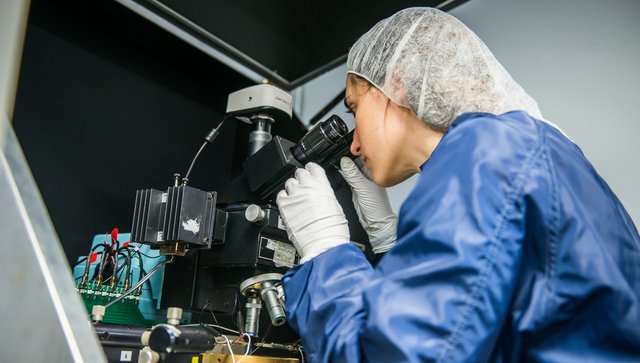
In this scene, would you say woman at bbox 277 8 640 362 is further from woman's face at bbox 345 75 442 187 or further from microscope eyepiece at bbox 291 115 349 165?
microscope eyepiece at bbox 291 115 349 165

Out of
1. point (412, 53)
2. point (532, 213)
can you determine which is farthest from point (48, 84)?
point (532, 213)

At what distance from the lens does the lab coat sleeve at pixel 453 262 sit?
24.6 inches

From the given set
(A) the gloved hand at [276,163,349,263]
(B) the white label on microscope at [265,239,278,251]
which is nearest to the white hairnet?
(A) the gloved hand at [276,163,349,263]

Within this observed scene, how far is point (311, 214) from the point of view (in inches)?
43.1

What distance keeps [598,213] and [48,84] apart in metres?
1.62

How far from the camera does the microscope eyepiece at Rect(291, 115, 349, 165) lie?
4.08ft

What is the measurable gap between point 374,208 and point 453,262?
0.94 m

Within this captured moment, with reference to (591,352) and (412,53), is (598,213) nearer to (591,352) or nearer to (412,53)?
(591,352)

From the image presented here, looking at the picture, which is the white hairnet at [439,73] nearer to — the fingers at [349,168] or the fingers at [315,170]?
the fingers at [315,170]

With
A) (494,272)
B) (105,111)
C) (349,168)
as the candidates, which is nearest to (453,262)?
(494,272)

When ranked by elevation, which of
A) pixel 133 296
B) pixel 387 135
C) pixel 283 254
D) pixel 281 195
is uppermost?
pixel 387 135

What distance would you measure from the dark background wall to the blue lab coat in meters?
1.30

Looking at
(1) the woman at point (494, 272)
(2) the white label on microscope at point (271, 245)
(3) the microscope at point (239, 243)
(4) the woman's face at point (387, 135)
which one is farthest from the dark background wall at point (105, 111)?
(1) the woman at point (494, 272)

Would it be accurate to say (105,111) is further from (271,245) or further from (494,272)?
(494,272)
